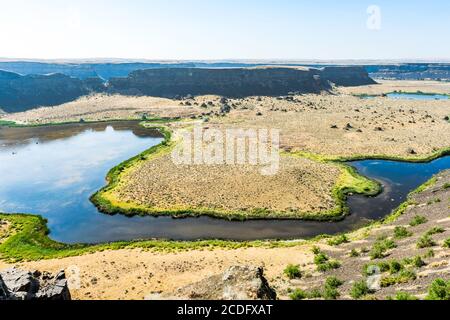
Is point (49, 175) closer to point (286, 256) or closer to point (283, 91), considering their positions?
point (286, 256)

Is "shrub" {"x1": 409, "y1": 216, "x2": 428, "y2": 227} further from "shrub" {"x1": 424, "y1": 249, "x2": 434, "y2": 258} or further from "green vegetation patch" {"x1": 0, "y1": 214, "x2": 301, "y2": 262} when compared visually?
"green vegetation patch" {"x1": 0, "y1": 214, "x2": 301, "y2": 262}

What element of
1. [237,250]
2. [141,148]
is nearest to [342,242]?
[237,250]

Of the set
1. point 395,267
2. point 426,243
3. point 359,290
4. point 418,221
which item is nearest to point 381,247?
point 426,243

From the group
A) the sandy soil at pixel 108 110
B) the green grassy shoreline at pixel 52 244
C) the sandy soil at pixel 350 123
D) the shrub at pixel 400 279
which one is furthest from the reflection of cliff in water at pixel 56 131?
the shrub at pixel 400 279

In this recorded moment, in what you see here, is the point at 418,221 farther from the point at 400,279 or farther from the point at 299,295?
the point at 299,295

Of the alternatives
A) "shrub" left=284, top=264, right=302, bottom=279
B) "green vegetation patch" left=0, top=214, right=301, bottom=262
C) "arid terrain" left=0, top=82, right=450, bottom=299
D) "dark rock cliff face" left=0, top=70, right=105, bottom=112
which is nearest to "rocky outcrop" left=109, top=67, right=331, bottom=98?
"dark rock cliff face" left=0, top=70, right=105, bottom=112

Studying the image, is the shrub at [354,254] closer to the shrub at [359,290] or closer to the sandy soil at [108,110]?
the shrub at [359,290]
